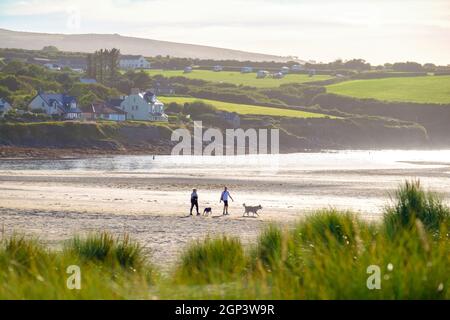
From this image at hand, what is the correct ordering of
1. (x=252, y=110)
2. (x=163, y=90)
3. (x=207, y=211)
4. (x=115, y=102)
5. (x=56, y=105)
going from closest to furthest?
1. (x=207, y=211)
2. (x=56, y=105)
3. (x=115, y=102)
4. (x=252, y=110)
5. (x=163, y=90)

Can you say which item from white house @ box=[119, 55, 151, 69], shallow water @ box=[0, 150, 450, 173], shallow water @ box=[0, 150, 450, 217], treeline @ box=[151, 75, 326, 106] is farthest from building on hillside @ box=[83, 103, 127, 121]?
white house @ box=[119, 55, 151, 69]

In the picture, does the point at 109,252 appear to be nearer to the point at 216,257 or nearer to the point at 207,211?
the point at 216,257

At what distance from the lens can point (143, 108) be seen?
98062 millimetres

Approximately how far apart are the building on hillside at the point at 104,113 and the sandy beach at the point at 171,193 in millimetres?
23476

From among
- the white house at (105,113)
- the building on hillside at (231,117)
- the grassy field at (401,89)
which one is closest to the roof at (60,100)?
the white house at (105,113)

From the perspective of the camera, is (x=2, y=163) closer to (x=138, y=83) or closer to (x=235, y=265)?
(x=235, y=265)

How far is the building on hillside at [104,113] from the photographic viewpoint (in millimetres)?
93312

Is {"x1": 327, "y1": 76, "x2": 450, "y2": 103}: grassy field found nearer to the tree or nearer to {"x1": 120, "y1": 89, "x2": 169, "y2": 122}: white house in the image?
the tree

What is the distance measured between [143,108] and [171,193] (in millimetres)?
59039

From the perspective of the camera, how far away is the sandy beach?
24.9m

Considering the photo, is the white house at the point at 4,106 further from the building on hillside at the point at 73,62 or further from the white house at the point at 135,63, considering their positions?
the white house at the point at 135,63

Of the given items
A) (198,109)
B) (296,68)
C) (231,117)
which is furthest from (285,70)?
(231,117)

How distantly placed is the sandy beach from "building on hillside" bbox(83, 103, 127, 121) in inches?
924

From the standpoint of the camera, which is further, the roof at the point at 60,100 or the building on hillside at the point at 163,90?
the building on hillside at the point at 163,90
